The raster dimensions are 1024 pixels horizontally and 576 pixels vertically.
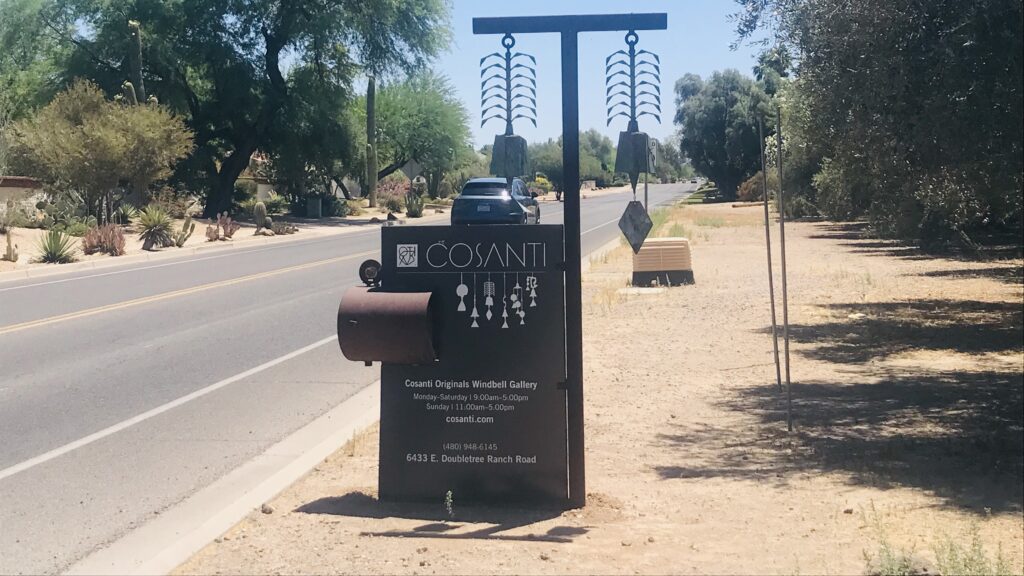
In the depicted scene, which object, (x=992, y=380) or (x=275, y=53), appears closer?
(x=992, y=380)

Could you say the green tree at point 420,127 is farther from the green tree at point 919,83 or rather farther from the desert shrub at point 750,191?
the green tree at point 919,83

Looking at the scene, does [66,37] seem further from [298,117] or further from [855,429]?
[855,429]

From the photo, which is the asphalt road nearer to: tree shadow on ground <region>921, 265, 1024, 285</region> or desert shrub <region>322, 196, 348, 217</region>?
tree shadow on ground <region>921, 265, 1024, 285</region>

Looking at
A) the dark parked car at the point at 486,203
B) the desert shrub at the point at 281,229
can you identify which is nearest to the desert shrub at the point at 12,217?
the desert shrub at the point at 281,229

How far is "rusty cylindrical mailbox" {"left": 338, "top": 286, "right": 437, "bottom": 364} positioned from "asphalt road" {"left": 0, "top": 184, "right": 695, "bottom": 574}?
1656 millimetres

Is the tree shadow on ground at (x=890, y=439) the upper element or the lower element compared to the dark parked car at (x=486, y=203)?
lower

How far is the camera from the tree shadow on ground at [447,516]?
5.70 m

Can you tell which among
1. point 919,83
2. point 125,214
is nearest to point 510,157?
point 919,83

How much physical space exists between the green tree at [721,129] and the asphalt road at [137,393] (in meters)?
57.1

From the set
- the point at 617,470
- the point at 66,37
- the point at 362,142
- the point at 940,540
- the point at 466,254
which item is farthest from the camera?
the point at 362,142

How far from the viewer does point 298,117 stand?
48.2 m

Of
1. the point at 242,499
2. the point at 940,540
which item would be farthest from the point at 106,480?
the point at 940,540

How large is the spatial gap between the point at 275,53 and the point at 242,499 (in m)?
44.8

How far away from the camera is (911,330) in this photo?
13.2 m
